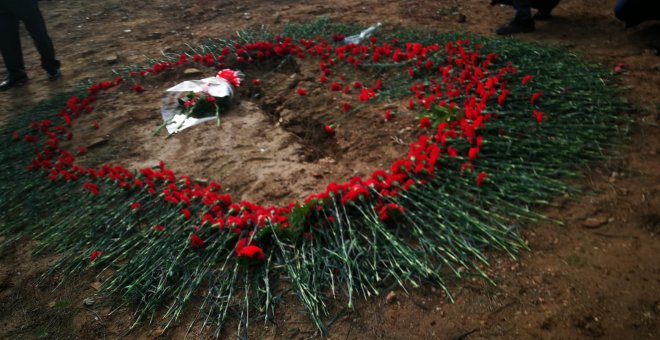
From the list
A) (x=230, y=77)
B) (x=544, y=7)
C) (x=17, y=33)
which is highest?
(x=17, y=33)

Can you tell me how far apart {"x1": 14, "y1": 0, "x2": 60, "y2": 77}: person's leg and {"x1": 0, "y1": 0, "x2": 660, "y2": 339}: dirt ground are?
7.5 inches

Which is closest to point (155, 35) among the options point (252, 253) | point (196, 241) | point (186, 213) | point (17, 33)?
point (17, 33)

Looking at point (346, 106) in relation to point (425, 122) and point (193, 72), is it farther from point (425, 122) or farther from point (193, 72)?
point (193, 72)

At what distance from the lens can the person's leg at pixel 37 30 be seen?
4527 millimetres

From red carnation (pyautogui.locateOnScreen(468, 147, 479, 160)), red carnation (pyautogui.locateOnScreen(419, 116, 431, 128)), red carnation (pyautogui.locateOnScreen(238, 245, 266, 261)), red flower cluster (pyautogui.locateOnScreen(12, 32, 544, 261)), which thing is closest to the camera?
red carnation (pyautogui.locateOnScreen(238, 245, 266, 261))

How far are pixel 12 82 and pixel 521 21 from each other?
5.79 m

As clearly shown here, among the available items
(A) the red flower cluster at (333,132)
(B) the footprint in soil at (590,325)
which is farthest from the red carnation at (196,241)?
(B) the footprint in soil at (590,325)

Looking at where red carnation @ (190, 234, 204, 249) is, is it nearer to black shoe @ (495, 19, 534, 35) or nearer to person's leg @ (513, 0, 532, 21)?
black shoe @ (495, 19, 534, 35)

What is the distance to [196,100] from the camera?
12.0 ft

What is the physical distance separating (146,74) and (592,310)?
448cm

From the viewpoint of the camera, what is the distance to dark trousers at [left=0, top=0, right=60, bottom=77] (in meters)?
4.50

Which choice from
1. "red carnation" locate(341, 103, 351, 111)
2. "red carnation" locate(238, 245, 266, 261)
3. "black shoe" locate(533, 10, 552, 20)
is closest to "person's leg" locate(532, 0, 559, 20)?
"black shoe" locate(533, 10, 552, 20)

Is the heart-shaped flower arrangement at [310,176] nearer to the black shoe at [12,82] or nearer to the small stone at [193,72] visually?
the small stone at [193,72]

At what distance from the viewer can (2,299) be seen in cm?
233
